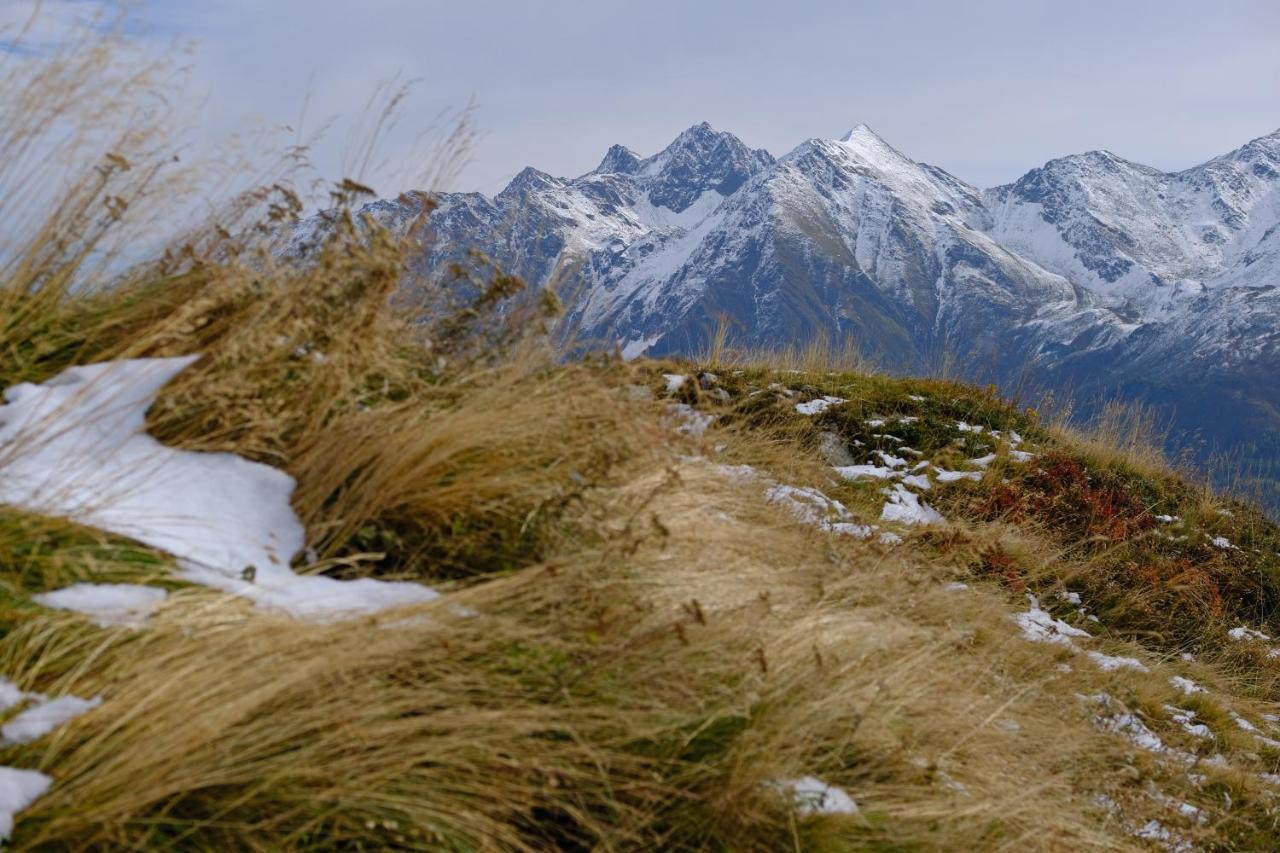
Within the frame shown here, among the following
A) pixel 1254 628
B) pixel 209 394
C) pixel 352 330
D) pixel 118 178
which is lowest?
pixel 1254 628

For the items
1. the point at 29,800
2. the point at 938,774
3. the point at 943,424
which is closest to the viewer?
the point at 29,800

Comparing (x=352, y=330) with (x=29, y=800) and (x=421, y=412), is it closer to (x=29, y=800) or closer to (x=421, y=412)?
(x=421, y=412)

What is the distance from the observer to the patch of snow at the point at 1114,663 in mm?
A: 7117

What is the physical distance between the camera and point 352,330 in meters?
4.14

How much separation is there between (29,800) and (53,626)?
0.55 metres

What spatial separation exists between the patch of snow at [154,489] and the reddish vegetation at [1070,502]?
7.32m

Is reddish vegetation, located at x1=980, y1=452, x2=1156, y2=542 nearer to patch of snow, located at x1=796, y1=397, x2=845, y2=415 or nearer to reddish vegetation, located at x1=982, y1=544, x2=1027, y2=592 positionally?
reddish vegetation, located at x1=982, y1=544, x2=1027, y2=592

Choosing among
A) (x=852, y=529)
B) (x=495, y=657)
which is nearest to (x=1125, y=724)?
(x=852, y=529)

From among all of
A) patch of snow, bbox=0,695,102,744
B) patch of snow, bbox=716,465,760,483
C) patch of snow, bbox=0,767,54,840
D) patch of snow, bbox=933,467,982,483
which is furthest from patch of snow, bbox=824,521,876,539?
patch of snow, bbox=0,767,54,840

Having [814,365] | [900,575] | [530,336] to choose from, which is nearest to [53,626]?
[530,336]

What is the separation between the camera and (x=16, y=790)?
2.44m

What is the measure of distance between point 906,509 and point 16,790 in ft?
25.5

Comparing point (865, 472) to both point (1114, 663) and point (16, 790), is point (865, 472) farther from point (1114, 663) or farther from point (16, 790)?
point (16, 790)

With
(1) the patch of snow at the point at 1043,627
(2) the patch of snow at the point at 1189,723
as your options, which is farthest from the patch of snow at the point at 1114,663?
(2) the patch of snow at the point at 1189,723
